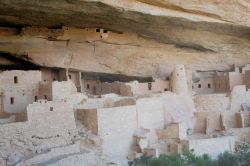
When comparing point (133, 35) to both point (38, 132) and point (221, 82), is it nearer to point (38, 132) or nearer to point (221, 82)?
point (221, 82)

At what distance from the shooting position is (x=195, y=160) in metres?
13.6

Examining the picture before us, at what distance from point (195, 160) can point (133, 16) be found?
4170 mm

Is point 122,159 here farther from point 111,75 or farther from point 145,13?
point 111,75

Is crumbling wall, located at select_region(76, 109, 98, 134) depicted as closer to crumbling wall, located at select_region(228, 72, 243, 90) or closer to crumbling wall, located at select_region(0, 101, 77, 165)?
crumbling wall, located at select_region(0, 101, 77, 165)

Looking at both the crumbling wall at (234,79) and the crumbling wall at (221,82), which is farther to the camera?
the crumbling wall at (221,82)

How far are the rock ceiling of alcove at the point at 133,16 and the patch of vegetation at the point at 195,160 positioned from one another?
3615 millimetres

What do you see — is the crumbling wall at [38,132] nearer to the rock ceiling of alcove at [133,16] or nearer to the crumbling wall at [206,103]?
the rock ceiling of alcove at [133,16]

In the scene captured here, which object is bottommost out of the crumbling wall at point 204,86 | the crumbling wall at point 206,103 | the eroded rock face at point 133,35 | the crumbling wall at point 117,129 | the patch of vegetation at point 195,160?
the patch of vegetation at point 195,160

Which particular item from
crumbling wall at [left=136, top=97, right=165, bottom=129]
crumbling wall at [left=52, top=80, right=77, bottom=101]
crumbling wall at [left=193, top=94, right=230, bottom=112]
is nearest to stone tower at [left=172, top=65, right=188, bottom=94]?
crumbling wall at [left=193, top=94, right=230, bottom=112]

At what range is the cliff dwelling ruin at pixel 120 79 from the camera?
12422 millimetres

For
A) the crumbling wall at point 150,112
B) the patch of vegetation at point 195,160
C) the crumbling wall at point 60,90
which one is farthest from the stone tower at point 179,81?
the crumbling wall at point 60,90

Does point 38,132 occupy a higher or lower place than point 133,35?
lower

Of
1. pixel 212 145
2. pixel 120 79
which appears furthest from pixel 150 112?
pixel 120 79

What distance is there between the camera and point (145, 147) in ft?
45.1
